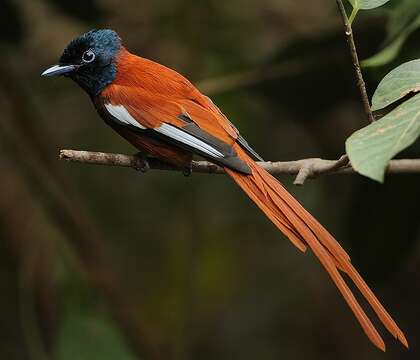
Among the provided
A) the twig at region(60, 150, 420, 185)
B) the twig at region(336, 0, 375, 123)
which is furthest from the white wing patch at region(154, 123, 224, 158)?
the twig at region(336, 0, 375, 123)

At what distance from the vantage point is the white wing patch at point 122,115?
264cm

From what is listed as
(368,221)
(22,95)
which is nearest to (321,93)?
(368,221)

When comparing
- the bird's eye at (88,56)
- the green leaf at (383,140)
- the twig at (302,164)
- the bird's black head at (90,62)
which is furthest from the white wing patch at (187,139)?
the green leaf at (383,140)

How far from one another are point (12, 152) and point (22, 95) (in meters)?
0.25

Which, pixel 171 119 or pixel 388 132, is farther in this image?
pixel 171 119

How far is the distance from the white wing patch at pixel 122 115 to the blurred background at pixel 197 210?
0.80m

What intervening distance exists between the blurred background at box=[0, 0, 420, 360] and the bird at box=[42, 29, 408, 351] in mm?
620

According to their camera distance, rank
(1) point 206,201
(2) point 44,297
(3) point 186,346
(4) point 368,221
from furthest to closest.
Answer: (1) point 206,201, (3) point 186,346, (2) point 44,297, (4) point 368,221

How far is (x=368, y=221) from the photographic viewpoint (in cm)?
336

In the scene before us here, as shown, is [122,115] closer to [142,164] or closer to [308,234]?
[142,164]

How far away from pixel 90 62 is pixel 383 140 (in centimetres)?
156

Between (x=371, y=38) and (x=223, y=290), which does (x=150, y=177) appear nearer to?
(x=223, y=290)

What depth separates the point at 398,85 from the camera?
72.1 inches

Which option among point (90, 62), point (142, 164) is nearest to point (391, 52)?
point (142, 164)
